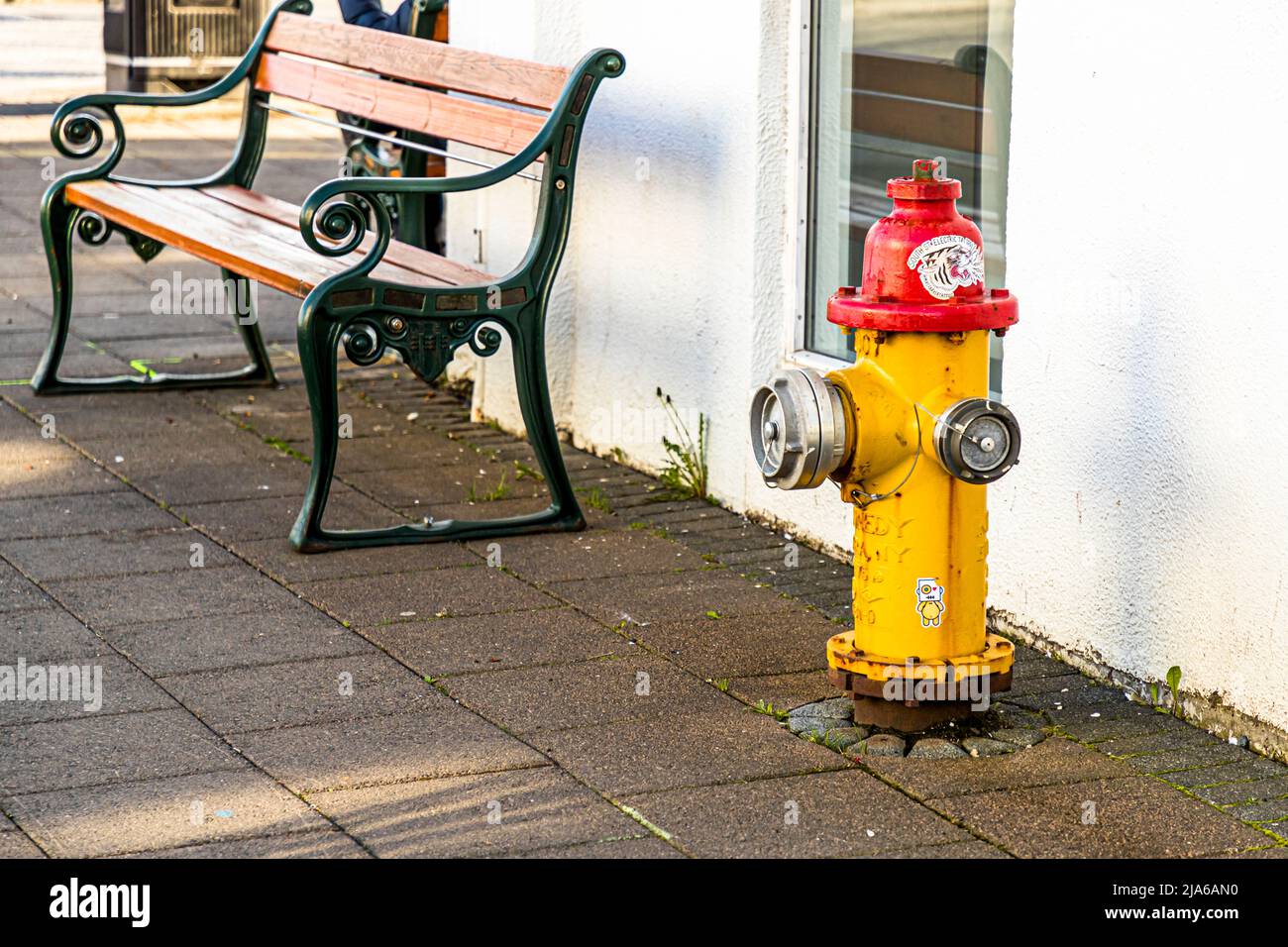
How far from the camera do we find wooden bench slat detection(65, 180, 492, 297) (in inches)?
224

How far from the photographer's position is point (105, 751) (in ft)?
13.1

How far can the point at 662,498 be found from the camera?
6.10m

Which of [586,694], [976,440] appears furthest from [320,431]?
[976,440]

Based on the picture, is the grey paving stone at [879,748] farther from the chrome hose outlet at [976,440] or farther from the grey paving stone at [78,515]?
the grey paving stone at [78,515]

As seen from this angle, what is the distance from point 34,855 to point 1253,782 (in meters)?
2.33

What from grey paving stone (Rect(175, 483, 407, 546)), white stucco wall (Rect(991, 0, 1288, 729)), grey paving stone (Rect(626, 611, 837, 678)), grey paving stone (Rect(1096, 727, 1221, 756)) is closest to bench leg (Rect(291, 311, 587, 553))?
grey paving stone (Rect(175, 483, 407, 546))

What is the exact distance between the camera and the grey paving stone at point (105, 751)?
386 centimetres

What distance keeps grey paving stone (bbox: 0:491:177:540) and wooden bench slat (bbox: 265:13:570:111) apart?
164cm

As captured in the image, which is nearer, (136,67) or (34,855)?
(34,855)

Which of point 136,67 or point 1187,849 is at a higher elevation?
point 136,67

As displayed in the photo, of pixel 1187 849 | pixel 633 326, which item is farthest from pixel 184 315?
pixel 1187 849

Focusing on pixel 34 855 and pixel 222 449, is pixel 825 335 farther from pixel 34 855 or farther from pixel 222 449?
pixel 34 855

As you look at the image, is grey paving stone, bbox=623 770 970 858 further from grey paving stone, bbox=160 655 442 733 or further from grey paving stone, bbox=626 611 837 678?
grey paving stone, bbox=160 655 442 733

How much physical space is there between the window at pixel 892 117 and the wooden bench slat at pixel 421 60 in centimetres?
80
